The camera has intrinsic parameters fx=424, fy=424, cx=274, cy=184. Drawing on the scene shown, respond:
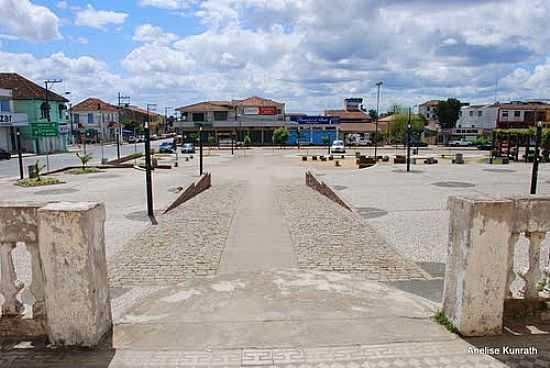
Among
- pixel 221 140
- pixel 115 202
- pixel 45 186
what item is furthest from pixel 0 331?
pixel 221 140

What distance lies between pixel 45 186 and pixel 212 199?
32.2ft

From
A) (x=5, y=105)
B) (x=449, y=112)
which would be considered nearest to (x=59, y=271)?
(x=5, y=105)

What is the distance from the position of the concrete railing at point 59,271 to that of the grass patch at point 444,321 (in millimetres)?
3003

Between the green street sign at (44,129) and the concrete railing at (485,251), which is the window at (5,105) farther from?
the concrete railing at (485,251)

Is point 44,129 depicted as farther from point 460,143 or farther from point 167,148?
point 460,143

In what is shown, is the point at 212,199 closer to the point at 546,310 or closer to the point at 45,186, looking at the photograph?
the point at 45,186

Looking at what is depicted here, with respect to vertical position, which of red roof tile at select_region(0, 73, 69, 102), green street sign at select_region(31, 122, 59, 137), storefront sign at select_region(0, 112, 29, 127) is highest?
red roof tile at select_region(0, 73, 69, 102)

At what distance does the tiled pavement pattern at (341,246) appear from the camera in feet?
23.8

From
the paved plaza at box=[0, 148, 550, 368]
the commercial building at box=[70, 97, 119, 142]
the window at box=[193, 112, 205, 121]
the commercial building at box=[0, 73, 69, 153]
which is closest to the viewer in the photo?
the paved plaza at box=[0, 148, 550, 368]

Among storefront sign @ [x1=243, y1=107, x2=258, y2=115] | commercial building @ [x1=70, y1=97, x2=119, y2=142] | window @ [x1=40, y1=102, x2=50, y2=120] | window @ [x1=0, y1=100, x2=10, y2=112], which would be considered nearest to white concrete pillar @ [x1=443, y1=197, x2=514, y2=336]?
window @ [x1=0, y1=100, x2=10, y2=112]

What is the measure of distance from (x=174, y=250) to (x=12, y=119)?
47.0 metres

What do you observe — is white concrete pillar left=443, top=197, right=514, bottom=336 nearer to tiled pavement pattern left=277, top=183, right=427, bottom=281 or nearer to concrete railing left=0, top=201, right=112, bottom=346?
concrete railing left=0, top=201, right=112, bottom=346

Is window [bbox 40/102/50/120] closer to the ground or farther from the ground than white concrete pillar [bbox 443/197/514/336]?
farther from the ground

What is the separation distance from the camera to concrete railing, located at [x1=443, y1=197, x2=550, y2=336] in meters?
3.42
